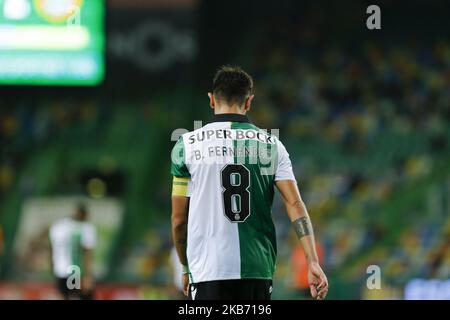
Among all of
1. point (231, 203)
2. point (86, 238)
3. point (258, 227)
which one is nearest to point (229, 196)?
point (231, 203)

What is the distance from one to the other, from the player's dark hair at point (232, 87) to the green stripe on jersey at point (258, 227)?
24 centimetres

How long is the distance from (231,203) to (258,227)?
7.4 inches

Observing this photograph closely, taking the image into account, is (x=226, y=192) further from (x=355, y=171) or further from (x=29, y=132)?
(x=29, y=132)

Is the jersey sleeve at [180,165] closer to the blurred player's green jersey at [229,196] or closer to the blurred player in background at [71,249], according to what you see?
the blurred player's green jersey at [229,196]

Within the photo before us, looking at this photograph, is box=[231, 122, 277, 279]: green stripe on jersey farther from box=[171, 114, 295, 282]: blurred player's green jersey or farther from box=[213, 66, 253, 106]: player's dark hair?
box=[213, 66, 253, 106]: player's dark hair

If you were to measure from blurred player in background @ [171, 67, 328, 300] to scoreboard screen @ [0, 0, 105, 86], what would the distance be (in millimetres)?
14816

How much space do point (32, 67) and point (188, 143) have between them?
15.4 meters

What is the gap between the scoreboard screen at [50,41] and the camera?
1978 centimetres

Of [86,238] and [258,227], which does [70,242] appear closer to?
[86,238]

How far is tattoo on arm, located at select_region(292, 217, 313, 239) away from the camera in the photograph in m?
5.16

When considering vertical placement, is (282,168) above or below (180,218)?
above

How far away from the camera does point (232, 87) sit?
525 cm

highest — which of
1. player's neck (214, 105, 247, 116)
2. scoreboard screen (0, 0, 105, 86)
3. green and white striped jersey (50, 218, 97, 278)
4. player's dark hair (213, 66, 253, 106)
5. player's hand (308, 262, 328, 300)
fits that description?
scoreboard screen (0, 0, 105, 86)

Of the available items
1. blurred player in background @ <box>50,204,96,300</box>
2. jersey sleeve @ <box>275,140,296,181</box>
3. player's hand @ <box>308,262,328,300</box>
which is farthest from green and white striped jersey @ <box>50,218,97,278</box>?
player's hand @ <box>308,262,328,300</box>
